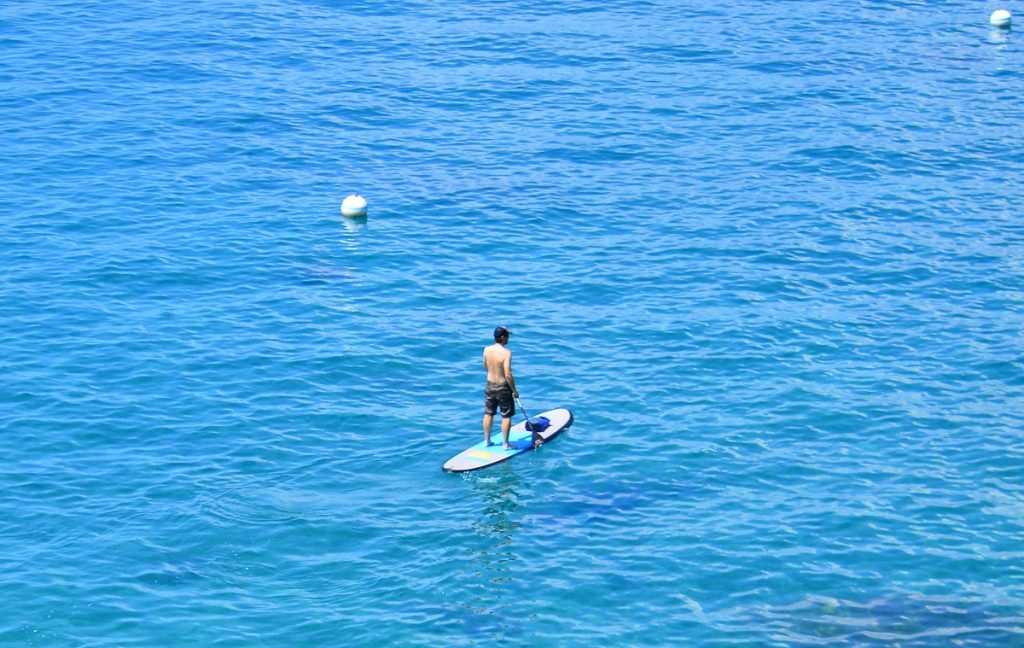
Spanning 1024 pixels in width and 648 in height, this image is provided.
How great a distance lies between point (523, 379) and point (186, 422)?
715cm

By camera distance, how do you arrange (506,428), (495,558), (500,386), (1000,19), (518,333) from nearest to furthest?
1. (495,558)
2. (500,386)
3. (506,428)
4. (518,333)
5. (1000,19)

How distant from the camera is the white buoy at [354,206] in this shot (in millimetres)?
37562

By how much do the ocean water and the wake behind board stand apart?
37cm

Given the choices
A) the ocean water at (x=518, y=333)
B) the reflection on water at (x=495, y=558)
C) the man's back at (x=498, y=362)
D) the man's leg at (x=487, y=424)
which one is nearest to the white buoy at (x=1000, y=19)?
the ocean water at (x=518, y=333)

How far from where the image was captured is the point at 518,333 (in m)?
31.6

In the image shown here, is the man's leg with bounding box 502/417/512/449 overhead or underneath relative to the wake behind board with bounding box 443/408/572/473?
overhead

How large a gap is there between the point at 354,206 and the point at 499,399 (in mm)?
12522

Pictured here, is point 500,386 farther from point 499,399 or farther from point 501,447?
point 501,447

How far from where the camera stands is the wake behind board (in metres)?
26.2

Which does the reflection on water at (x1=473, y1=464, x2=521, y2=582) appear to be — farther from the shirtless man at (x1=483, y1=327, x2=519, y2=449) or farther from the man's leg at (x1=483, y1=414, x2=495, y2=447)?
the shirtless man at (x1=483, y1=327, x2=519, y2=449)

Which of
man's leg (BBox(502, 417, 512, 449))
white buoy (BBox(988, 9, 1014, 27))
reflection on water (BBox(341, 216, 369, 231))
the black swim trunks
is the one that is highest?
white buoy (BBox(988, 9, 1014, 27))

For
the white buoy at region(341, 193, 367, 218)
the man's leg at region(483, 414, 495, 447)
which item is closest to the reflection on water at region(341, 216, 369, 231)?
the white buoy at region(341, 193, 367, 218)

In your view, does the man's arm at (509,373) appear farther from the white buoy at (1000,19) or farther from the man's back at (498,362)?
the white buoy at (1000,19)

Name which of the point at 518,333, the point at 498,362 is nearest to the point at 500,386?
the point at 498,362
